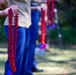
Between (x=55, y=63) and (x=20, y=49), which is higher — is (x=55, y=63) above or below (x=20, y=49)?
below

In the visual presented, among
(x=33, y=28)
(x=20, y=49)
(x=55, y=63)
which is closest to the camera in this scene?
(x=20, y=49)

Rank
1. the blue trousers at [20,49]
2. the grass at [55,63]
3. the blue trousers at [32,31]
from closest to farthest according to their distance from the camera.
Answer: the blue trousers at [20,49] → the blue trousers at [32,31] → the grass at [55,63]

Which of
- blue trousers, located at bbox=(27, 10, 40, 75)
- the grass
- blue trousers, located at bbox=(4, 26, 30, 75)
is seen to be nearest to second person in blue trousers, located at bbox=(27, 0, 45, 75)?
blue trousers, located at bbox=(27, 10, 40, 75)

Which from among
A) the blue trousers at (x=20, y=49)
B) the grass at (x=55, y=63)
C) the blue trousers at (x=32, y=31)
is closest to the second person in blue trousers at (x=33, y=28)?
the blue trousers at (x=32, y=31)

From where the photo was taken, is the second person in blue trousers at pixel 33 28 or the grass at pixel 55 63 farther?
the grass at pixel 55 63

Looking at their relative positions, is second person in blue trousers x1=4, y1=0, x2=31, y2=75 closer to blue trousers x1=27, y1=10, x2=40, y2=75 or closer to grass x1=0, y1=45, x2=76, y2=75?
blue trousers x1=27, y1=10, x2=40, y2=75

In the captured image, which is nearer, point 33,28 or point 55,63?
A: point 33,28

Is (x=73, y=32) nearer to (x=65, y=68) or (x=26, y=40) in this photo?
(x=65, y=68)

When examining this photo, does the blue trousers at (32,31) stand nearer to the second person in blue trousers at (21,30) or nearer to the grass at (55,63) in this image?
the grass at (55,63)

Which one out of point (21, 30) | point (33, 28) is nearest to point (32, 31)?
point (33, 28)

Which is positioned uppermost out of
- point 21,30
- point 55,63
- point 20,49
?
point 21,30

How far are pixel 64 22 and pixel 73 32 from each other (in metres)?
1.06

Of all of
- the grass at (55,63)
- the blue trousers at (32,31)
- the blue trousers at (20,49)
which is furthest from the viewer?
the grass at (55,63)

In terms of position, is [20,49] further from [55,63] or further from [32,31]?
[55,63]
